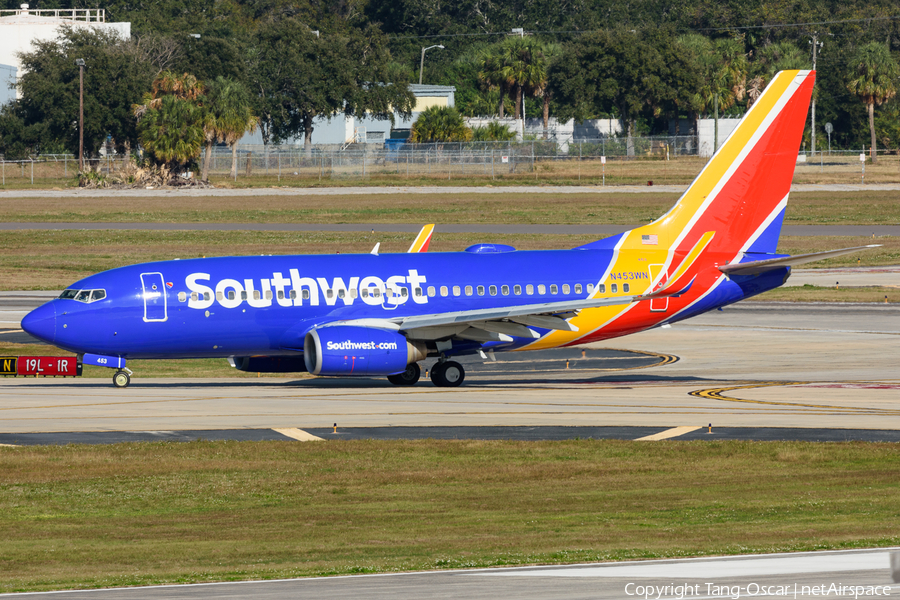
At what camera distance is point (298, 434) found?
2855 centimetres

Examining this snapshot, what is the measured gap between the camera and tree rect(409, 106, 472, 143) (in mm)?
156500

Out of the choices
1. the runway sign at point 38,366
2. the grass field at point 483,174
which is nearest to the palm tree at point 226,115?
the grass field at point 483,174

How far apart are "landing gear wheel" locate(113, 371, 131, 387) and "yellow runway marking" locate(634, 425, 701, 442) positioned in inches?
668

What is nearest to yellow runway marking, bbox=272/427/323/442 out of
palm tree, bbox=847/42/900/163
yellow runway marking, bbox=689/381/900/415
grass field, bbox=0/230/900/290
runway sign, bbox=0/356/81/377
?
yellow runway marking, bbox=689/381/900/415

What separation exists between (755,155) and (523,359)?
11.6 m

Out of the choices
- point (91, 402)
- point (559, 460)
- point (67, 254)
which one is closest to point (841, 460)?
point (559, 460)

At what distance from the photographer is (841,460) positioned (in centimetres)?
2544

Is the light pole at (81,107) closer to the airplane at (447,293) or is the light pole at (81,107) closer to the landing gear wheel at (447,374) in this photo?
the airplane at (447,293)

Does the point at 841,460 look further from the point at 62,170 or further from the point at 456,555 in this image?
the point at 62,170

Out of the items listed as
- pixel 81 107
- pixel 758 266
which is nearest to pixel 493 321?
pixel 758 266

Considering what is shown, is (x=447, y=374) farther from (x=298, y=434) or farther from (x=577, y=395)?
(x=298, y=434)

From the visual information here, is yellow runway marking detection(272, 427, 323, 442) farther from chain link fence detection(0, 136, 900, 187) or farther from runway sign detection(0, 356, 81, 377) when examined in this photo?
chain link fence detection(0, 136, 900, 187)

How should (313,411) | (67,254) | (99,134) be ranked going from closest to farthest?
(313,411) → (67,254) → (99,134)

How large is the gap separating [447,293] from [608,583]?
2310 centimetres
